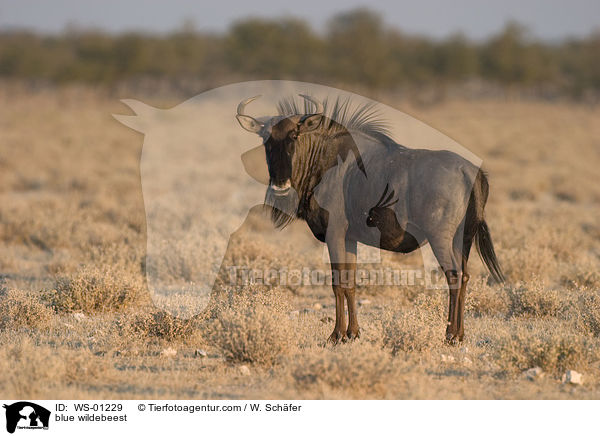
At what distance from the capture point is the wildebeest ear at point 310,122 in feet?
20.4

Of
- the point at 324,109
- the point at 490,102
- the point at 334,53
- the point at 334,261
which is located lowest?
the point at 334,261

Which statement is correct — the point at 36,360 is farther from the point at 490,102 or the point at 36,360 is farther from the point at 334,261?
the point at 490,102

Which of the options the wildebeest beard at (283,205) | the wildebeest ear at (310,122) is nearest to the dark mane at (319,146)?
the wildebeest beard at (283,205)

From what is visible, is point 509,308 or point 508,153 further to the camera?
point 508,153

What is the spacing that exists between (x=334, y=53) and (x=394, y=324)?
2130 inches

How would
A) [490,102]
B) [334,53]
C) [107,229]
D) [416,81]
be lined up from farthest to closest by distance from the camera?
[334,53] → [416,81] → [490,102] → [107,229]

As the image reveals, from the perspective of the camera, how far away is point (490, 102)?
49.3 metres

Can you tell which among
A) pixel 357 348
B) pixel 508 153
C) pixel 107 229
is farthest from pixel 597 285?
pixel 508 153

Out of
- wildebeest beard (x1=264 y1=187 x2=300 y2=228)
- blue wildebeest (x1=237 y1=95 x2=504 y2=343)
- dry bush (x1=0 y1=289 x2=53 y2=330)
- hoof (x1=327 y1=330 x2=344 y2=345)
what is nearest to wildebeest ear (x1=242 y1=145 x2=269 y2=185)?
dry bush (x1=0 y1=289 x2=53 y2=330)

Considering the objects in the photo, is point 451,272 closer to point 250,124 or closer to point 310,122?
point 310,122

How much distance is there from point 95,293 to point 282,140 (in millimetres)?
2954

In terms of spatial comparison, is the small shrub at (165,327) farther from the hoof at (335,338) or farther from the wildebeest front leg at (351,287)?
the wildebeest front leg at (351,287)

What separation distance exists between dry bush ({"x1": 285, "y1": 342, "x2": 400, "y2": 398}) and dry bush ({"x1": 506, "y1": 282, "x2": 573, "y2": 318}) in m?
3.00

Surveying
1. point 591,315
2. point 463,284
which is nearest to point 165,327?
point 463,284
